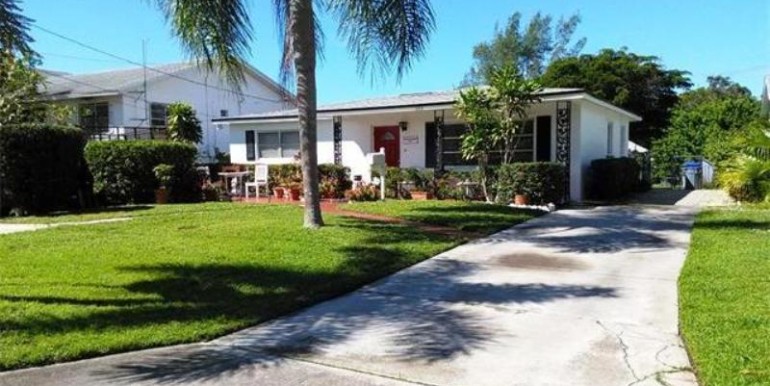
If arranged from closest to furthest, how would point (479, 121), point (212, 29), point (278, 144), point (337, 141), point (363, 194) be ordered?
point (212, 29) → point (479, 121) → point (363, 194) → point (337, 141) → point (278, 144)

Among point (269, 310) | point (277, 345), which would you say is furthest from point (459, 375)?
point (269, 310)

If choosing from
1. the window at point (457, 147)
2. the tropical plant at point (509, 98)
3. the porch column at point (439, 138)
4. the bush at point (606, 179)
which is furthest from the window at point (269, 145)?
the bush at point (606, 179)

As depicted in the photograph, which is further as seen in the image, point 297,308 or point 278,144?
point 278,144

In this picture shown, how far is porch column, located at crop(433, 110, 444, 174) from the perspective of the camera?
19328 millimetres

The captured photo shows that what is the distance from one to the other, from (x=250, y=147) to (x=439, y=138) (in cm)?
808

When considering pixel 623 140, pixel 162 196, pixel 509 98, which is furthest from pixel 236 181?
pixel 623 140

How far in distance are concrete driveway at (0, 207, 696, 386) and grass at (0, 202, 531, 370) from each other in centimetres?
33

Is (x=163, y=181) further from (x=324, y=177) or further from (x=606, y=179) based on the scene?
(x=606, y=179)

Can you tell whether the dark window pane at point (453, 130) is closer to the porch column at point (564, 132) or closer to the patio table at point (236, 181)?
the porch column at point (564, 132)

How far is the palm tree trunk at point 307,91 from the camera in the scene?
A: 11375mm

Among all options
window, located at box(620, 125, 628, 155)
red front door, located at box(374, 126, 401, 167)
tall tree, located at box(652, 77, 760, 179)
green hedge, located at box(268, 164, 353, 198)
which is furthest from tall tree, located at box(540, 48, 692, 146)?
green hedge, located at box(268, 164, 353, 198)

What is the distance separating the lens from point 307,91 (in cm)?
1165

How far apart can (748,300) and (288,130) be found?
61.0ft

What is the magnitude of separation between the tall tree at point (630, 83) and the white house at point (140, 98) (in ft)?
65.9
